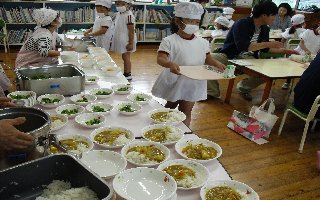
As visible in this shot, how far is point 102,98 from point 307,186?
1996mm

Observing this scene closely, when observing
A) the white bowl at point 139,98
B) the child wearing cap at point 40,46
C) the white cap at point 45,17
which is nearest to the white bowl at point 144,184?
the white bowl at point 139,98

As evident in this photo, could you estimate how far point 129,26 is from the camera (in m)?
4.39

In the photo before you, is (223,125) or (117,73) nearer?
(117,73)

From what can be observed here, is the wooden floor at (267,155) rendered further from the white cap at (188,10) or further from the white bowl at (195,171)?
the white cap at (188,10)

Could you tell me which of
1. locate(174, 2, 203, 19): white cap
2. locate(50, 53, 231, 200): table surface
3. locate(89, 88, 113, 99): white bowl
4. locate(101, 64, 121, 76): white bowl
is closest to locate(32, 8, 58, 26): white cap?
locate(101, 64, 121, 76): white bowl

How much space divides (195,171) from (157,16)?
6.43 m

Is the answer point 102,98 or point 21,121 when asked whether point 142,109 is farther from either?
point 21,121

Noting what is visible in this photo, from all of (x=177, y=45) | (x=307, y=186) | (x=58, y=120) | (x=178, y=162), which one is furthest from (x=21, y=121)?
(x=307, y=186)

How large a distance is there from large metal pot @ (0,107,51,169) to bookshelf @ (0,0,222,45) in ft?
14.9

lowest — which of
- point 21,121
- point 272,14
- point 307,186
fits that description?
point 307,186

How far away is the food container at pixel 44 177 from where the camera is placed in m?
0.92

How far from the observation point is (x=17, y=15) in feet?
19.8

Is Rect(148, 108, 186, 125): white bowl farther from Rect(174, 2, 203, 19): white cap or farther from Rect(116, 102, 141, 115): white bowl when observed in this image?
Rect(174, 2, 203, 19): white cap

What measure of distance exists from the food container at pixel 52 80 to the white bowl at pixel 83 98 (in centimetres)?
4
